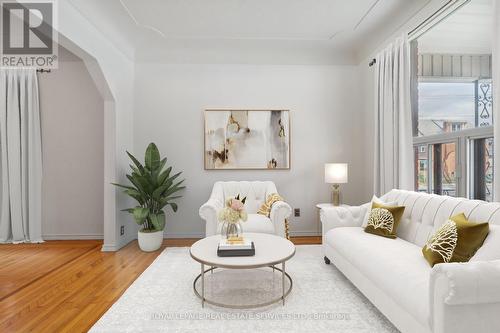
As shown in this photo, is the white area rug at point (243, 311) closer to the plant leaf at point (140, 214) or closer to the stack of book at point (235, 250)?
the stack of book at point (235, 250)

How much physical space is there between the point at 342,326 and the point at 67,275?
2688mm

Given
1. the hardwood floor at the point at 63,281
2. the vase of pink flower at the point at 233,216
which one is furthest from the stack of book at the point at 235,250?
the hardwood floor at the point at 63,281

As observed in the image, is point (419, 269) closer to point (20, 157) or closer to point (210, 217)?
point (210, 217)

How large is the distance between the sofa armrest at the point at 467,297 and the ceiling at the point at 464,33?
215 centimetres

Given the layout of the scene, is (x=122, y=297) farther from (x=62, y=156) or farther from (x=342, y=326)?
(x=62, y=156)

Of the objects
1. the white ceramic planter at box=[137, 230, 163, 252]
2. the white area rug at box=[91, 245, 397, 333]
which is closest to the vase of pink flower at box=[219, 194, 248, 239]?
the white area rug at box=[91, 245, 397, 333]

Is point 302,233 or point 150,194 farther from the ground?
point 150,194

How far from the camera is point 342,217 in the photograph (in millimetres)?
2988

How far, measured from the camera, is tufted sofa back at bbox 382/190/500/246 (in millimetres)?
1862

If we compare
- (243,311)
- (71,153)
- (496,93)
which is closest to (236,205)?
(243,311)

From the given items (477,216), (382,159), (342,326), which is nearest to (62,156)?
Result: (342,326)

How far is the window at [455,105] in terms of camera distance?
254cm

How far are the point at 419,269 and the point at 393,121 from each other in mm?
2102

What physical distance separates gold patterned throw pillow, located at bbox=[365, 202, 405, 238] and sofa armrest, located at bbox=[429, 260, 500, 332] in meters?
1.15
